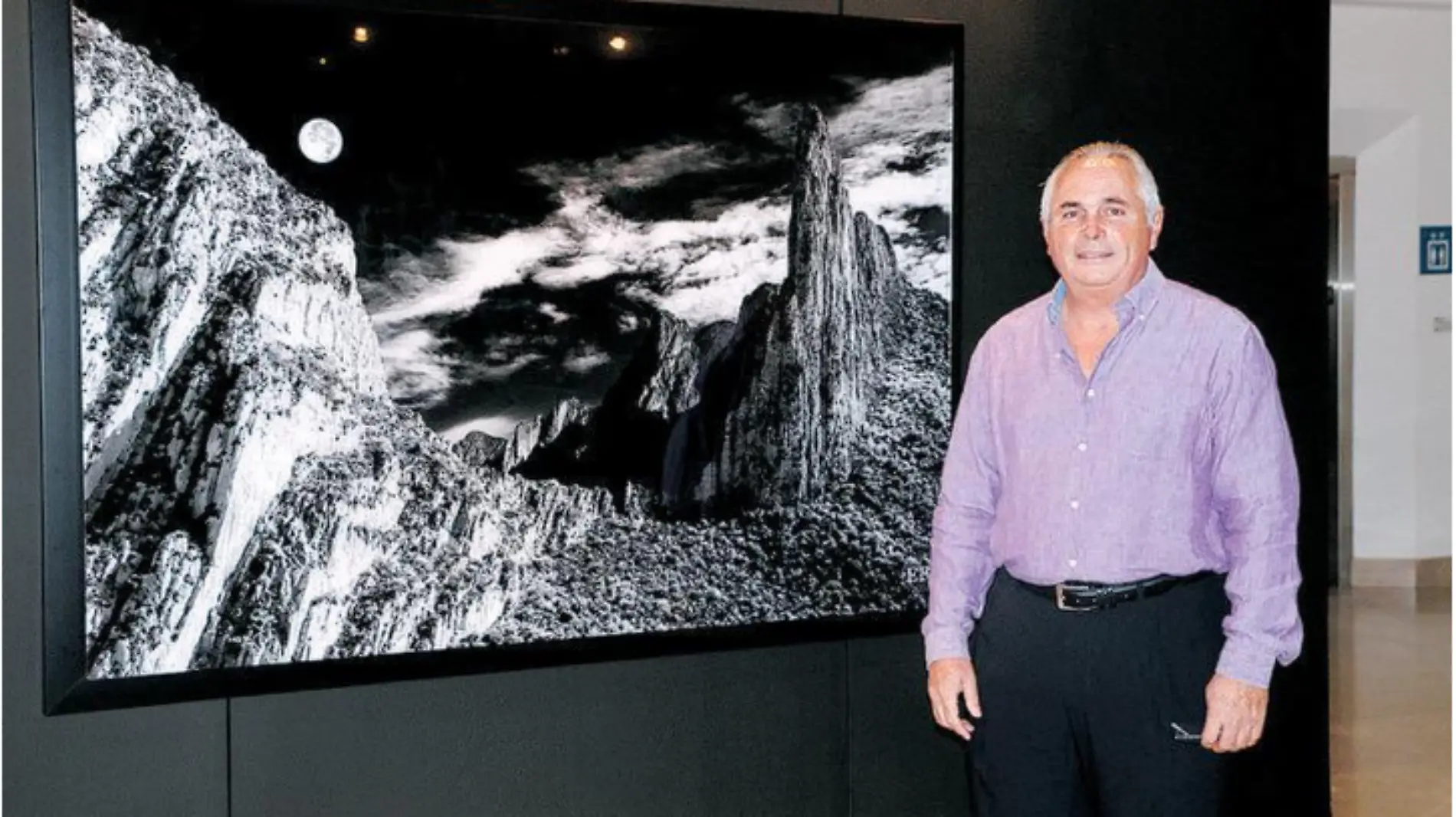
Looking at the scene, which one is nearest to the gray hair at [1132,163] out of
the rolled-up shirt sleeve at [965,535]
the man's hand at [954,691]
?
the rolled-up shirt sleeve at [965,535]

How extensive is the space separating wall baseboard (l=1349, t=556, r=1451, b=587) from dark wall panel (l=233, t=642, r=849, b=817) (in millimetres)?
5506

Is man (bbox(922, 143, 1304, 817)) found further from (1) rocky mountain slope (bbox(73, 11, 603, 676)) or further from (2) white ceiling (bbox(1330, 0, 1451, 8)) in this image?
(2) white ceiling (bbox(1330, 0, 1451, 8))

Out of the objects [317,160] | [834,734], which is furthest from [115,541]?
[834,734]

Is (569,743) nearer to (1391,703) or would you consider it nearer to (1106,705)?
(1106,705)

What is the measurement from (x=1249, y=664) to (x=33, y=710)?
6.64 ft

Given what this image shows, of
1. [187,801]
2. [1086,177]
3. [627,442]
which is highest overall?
[1086,177]

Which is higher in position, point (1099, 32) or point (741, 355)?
point (1099, 32)

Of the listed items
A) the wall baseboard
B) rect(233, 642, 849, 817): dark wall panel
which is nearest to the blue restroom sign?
the wall baseboard

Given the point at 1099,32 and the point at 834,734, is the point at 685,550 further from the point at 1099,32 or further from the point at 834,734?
the point at 1099,32

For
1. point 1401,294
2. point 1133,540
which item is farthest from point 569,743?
point 1401,294

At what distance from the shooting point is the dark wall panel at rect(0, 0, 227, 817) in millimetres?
2598

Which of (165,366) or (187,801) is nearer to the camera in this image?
(165,366)

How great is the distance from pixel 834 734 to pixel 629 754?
0.46 metres

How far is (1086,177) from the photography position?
2418mm
